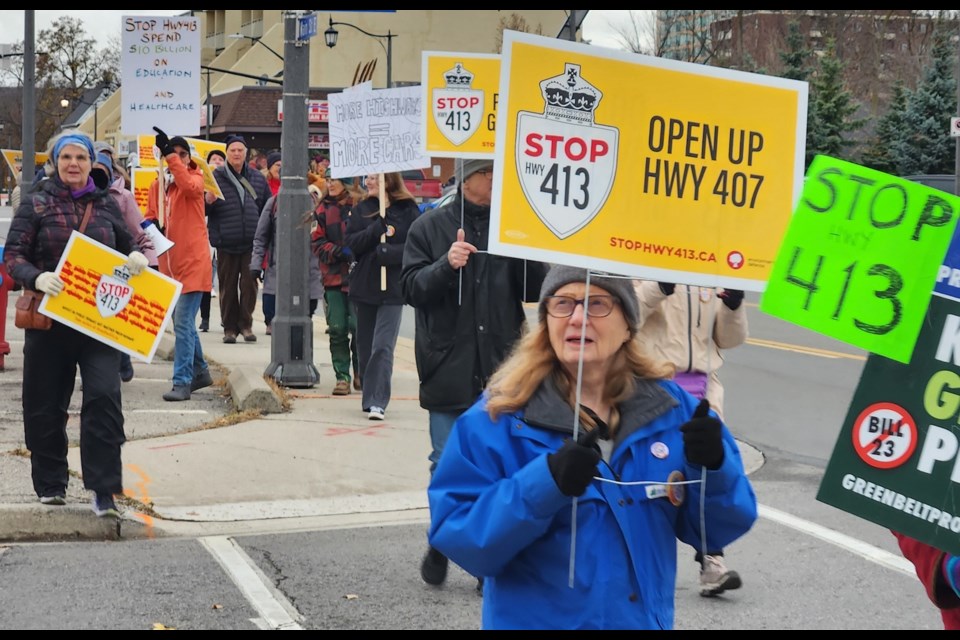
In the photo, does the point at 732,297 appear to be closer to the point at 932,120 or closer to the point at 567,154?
the point at 567,154

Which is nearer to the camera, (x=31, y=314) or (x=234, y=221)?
(x=31, y=314)

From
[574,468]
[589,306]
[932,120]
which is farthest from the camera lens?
[932,120]

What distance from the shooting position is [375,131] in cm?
999

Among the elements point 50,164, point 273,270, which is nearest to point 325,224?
point 273,270

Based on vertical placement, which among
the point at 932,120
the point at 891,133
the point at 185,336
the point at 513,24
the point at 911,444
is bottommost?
the point at 185,336

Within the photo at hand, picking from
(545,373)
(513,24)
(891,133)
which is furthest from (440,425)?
(513,24)

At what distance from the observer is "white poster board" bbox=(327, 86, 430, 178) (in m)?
9.71

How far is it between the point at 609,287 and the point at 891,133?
40.2 m

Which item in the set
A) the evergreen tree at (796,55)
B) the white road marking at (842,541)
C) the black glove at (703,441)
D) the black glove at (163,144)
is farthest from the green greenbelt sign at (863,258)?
the evergreen tree at (796,55)

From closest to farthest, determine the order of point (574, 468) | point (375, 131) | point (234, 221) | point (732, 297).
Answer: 1. point (574, 468)
2. point (732, 297)
3. point (375, 131)
4. point (234, 221)

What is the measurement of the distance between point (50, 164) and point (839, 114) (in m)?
39.3

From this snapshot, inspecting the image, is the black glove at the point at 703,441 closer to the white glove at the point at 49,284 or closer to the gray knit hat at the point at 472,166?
the gray knit hat at the point at 472,166

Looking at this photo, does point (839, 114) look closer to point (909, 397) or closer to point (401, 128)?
point (401, 128)

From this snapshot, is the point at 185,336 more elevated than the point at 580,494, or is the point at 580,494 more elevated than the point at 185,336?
the point at 580,494
